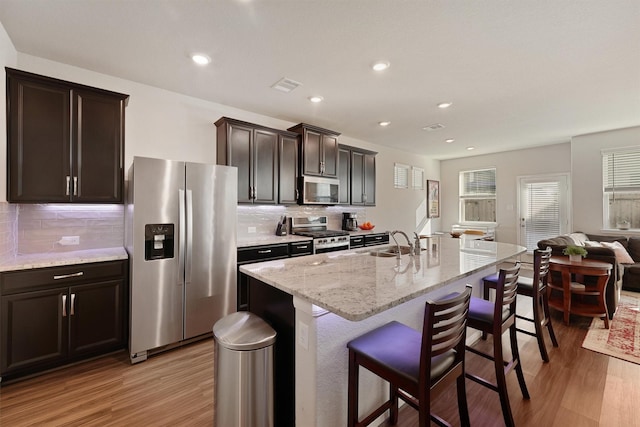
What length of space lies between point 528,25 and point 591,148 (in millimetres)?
4653

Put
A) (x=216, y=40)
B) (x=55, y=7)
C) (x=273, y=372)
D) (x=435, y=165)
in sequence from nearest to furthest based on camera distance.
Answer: (x=273, y=372)
(x=55, y=7)
(x=216, y=40)
(x=435, y=165)

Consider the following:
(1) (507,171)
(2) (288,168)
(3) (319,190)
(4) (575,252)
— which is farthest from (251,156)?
(1) (507,171)

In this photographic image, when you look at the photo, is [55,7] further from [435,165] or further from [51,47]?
[435,165]

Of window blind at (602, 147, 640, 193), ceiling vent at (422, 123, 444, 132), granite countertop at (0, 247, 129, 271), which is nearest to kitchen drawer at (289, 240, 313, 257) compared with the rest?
granite countertop at (0, 247, 129, 271)

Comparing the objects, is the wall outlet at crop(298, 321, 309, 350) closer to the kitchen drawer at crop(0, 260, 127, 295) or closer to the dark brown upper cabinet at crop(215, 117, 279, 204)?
the kitchen drawer at crop(0, 260, 127, 295)

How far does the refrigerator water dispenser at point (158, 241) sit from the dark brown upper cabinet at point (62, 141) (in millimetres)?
516

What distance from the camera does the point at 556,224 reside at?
19.8 ft

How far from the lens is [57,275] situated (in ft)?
7.35

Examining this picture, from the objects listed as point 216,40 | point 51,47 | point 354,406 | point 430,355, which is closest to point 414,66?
point 216,40

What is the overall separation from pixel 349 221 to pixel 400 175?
2.27 m

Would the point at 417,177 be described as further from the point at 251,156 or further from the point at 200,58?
the point at 200,58

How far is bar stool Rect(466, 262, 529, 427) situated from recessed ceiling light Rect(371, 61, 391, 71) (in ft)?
6.84

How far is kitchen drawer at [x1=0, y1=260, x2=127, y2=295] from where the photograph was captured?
2074mm

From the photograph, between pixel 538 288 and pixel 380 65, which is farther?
pixel 380 65
